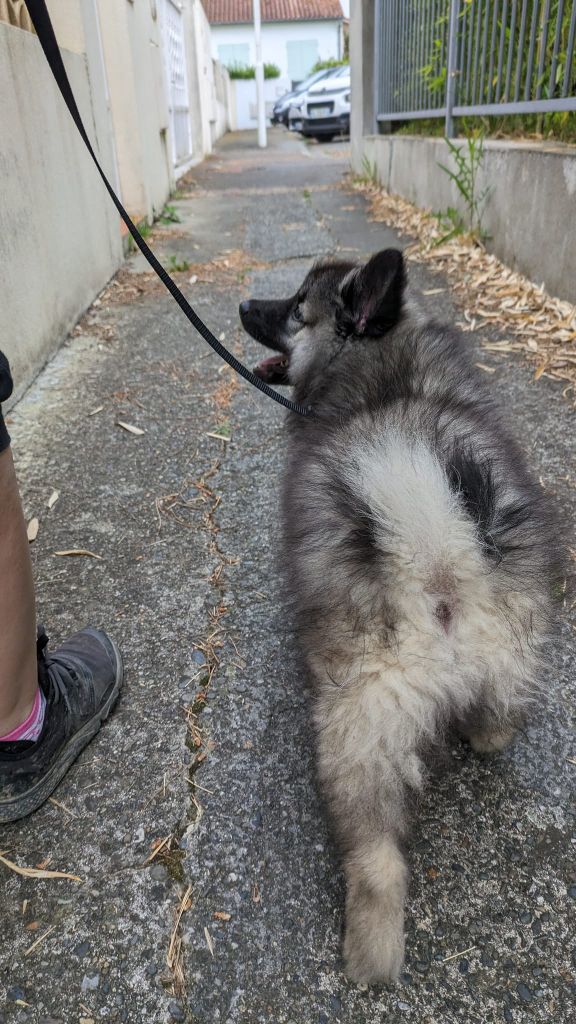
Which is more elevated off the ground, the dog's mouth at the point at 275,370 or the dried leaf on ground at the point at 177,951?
the dog's mouth at the point at 275,370

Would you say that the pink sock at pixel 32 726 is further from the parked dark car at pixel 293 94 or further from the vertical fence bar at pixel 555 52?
the parked dark car at pixel 293 94

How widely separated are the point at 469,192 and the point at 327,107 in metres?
18.6

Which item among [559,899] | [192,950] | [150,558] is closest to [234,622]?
[150,558]

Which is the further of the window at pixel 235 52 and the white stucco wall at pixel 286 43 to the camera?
the window at pixel 235 52

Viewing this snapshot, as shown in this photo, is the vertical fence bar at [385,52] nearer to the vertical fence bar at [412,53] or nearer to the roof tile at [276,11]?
the vertical fence bar at [412,53]

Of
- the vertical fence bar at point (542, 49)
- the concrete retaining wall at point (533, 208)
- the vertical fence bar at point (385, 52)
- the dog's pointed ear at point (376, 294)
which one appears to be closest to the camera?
the dog's pointed ear at point (376, 294)

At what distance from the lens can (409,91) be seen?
728cm

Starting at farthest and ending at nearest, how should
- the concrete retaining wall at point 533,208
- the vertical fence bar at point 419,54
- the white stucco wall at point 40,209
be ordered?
the vertical fence bar at point 419,54 → the concrete retaining wall at point 533,208 → the white stucco wall at point 40,209

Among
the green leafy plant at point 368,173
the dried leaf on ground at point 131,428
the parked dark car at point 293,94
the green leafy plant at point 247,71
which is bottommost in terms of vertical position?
the dried leaf on ground at point 131,428

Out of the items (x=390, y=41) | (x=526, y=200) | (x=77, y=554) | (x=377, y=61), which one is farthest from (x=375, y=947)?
(x=377, y=61)

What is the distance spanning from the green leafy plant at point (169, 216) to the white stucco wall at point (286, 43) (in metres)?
39.2

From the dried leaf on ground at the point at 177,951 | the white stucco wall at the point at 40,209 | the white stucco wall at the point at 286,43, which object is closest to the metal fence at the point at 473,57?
the white stucco wall at the point at 40,209

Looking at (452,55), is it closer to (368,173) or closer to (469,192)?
(469,192)

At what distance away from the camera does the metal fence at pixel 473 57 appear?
4.03 m
